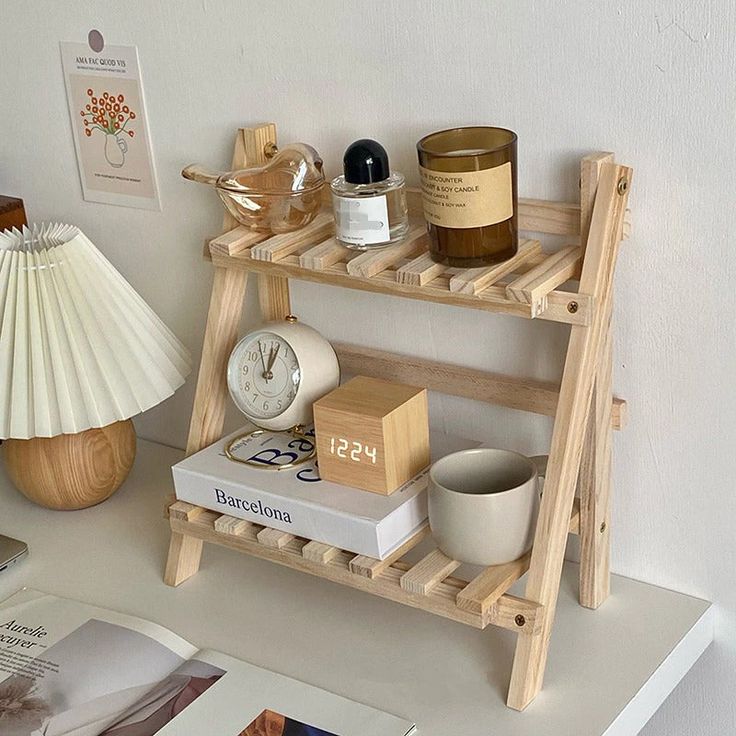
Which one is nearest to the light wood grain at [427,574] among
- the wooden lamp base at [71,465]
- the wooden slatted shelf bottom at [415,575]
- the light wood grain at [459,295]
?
the wooden slatted shelf bottom at [415,575]

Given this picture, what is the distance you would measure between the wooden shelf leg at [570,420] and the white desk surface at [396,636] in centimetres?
5

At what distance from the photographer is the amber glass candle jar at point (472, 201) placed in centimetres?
89

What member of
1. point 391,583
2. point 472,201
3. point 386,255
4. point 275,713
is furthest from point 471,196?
point 275,713

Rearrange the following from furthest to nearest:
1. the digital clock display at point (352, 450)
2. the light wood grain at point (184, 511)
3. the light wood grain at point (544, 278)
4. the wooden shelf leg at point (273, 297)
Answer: the wooden shelf leg at point (273, 297) → the light wood grain at point (184, 511) → the digital clock display at point (352, 450) → the light wood grain at point (544, 278)

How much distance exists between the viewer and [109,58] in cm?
124

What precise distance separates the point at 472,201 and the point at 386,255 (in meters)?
0.10

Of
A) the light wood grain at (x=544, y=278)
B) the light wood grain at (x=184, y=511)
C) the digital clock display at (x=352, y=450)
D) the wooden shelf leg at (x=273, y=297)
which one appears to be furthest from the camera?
the wooden shelf leg at (x=273, y=297)

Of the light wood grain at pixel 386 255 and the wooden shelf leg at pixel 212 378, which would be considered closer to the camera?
the light wood grain at pixel 386 255

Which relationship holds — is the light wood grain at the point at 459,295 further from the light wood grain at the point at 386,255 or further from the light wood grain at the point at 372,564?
the light wood grain at the point at 372,564

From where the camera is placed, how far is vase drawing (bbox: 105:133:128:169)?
1275 millimetres

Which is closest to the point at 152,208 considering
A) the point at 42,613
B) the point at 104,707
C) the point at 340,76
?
the point at 340,76

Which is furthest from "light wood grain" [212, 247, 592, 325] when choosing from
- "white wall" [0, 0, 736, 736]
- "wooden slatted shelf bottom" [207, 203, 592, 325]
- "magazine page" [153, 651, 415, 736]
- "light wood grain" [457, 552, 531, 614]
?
"magazine page" [153, 651, 415, 736]

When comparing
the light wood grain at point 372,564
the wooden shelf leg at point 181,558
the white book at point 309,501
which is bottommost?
the wooden shelf leg at point 181,558

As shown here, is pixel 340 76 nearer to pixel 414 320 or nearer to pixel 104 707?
pixel 414 320
